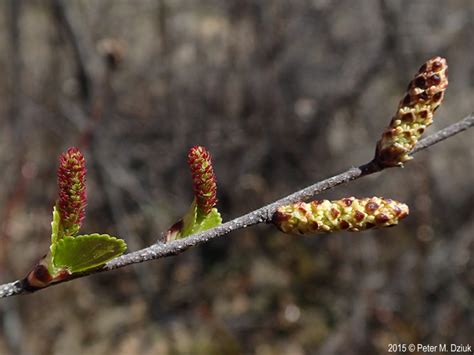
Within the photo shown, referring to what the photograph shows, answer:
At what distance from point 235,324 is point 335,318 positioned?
851 millimetres

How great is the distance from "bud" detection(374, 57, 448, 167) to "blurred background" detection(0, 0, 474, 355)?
146 inches

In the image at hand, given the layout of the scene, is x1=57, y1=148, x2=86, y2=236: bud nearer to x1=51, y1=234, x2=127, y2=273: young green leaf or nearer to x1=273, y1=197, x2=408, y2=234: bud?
x1=51, y1=234, x2=127, y2=273: young green leaf

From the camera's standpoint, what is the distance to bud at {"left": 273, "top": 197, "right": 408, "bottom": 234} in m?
0.66

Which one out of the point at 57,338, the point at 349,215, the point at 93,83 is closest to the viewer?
the point at 349,215

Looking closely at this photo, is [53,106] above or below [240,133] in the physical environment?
above

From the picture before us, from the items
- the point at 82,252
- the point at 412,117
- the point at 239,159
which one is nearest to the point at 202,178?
the point at 82,252

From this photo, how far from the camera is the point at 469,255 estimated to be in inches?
166

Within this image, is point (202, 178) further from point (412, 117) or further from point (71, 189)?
point (412, 117)

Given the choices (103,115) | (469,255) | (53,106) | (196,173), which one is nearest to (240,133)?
(103,115)

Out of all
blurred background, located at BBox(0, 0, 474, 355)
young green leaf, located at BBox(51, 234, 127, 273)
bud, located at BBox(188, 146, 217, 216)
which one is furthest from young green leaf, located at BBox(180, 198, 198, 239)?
blurred background, located at BBox(0, 0, 474, 355)

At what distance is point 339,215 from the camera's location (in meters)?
0.67

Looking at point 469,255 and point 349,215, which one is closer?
point 349,215

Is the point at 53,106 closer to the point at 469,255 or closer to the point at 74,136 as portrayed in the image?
the point at 74,136

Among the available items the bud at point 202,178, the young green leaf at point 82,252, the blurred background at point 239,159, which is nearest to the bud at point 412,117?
the bud at point 202,178
